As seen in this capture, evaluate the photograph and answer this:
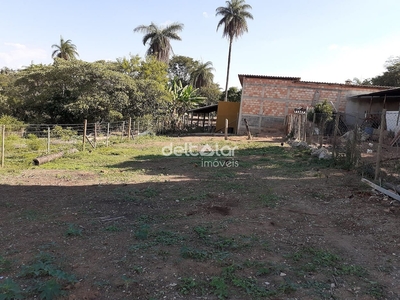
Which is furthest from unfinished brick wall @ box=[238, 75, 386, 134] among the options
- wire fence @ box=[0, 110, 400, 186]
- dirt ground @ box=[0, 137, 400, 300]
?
dirt ground @ box=[0, 137, 400, 300]

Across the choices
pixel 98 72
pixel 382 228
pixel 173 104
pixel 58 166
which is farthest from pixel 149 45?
pixel 382 228

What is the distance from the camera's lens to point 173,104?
24.3 metres

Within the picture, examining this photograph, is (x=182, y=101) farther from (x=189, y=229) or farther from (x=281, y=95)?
(x=189, y=229)

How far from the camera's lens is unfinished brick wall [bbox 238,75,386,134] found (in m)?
22.2

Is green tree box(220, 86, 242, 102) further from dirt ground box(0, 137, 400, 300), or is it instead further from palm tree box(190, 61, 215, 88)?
dirt ground box(0, 137, 400, 300)

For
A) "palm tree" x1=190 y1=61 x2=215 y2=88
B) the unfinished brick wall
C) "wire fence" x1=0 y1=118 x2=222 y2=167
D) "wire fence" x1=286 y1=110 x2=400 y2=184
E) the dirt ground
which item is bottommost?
the dirt ground

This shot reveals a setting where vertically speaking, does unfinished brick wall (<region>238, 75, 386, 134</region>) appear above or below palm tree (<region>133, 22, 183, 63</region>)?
below

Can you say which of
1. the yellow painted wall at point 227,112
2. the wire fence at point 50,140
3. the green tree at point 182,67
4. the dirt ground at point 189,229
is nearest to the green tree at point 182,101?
the yellow painted wall at point 227,112

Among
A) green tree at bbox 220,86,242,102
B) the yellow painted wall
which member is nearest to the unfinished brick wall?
the yellow painted wall

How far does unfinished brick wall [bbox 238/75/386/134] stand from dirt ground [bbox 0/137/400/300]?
50.4 feet

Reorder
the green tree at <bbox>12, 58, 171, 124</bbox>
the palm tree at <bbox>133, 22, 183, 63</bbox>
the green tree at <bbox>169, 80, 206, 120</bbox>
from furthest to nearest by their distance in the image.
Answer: the palm tree at <bbox>133, 22, 183, 63</bbox> < the green tree at <bbox>169, 80, 206, 120</bbox> < the green tree at <bbox>12, 58, 171, 124</bbox>

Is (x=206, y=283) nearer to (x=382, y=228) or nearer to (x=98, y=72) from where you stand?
(x=382, y=228)

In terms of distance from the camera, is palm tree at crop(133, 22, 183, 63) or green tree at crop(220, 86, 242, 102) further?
green tree at crop(220, 86, 242, 102)

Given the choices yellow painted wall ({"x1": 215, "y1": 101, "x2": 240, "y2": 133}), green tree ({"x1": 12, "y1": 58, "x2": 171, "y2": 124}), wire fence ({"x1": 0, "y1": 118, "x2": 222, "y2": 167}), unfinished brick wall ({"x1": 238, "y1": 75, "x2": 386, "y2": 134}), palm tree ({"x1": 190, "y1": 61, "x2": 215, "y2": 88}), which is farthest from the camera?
palm tree ({"x1": 190, "y1": 61, "x2": 215, "y2": 88})
